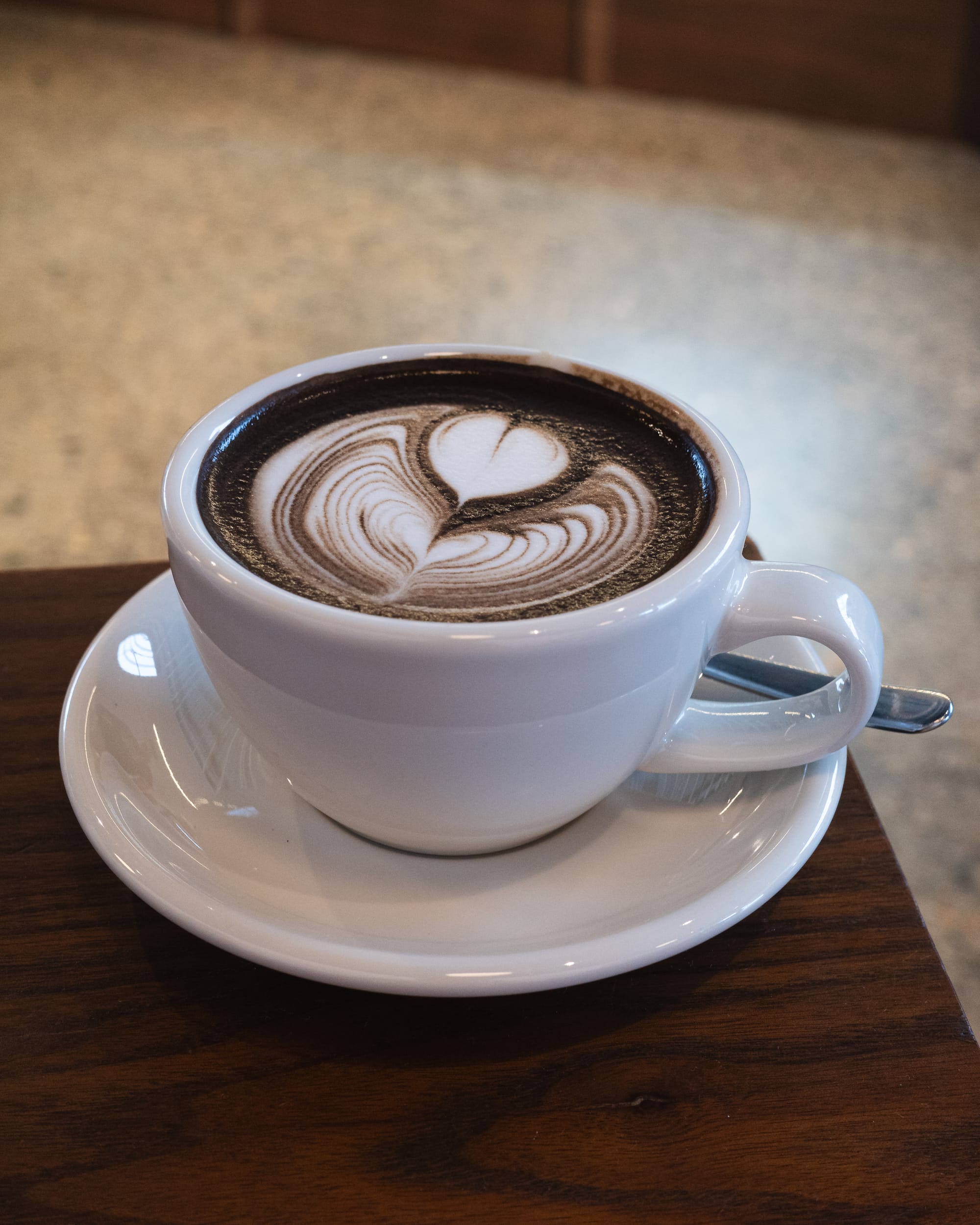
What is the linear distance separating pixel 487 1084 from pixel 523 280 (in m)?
2.09

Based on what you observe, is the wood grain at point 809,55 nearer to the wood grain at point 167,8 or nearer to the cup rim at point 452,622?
the wood grain at point 167,8

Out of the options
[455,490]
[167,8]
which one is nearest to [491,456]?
[455,490]

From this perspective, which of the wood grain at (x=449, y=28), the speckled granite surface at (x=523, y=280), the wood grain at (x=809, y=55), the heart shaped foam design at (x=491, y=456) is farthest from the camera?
the wood grain at (x=449, y=28)

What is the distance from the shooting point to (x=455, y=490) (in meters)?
0.53

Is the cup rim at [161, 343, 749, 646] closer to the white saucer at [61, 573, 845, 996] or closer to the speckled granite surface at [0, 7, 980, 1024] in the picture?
the white saucer at [61, 573, 845, 996]

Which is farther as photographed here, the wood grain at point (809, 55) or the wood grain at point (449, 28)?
the wood grain at point (449, 28)

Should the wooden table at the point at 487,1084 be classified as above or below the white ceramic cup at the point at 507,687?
below

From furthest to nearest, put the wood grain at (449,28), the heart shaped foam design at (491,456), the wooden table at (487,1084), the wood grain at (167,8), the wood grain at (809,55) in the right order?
the wood grain at (167,8)
the wood grain at (449,28)
the wood grain at (809,55)
the heart shaped foam design at (491,456)
the wooden table at (487,1084)

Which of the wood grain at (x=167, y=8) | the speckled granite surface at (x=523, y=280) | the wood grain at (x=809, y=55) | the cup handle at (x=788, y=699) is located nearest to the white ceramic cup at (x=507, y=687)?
the cup handle at (x=788, y=699)

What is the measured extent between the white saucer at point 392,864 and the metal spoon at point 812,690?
0.05 m

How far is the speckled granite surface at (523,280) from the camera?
1.67 metres

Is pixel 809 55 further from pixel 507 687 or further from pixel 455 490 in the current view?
pixel 507 687

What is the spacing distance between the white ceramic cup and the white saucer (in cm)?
2

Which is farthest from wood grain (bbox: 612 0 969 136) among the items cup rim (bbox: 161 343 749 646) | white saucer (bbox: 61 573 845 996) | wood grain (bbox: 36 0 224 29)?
white saucer (bbox: 61 573 845 996)
